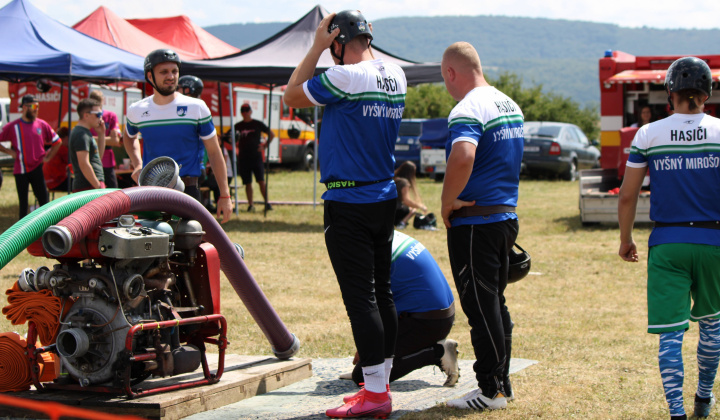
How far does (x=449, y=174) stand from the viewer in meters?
4.19

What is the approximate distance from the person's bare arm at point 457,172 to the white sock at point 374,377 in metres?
0.86

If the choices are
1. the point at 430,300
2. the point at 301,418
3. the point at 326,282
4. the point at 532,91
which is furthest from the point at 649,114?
the point at 532,91

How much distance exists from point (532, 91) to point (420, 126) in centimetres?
2122

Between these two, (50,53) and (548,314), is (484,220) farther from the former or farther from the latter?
(50,53)

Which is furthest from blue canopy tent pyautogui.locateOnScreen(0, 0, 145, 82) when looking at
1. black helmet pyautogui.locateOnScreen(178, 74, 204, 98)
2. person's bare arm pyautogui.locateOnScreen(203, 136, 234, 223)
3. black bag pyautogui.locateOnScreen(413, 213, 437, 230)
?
person's bare arm pyautogui.locateOnScreen(203, 136, 234, 223)

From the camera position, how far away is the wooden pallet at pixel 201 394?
154 inches

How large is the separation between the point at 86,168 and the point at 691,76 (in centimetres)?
747

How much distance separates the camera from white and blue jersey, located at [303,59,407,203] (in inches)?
158

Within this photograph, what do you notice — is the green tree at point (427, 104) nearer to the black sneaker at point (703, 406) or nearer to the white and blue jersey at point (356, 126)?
the black sneaker at point (703, 406)

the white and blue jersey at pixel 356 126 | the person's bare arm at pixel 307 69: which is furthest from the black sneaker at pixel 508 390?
the person's bare arm at pixel 307 69

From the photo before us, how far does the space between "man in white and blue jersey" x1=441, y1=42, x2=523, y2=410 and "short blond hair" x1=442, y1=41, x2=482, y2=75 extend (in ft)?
0.51

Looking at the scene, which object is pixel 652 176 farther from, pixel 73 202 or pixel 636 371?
pixel 73 202

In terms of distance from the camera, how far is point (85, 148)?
9.90 m

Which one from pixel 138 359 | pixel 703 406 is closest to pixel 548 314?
pixel 703 406
